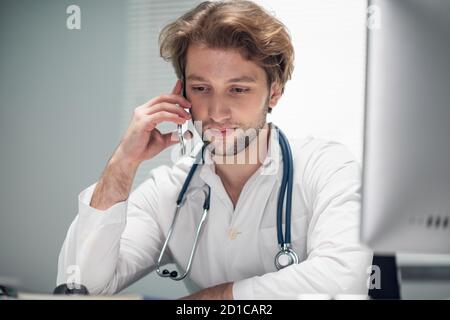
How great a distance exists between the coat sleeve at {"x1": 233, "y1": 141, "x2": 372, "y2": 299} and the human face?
8.2 inches

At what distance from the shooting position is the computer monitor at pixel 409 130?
0.66 m

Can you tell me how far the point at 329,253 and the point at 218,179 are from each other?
0.33m

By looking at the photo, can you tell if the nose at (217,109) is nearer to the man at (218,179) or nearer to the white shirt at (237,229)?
the man at (218,179)

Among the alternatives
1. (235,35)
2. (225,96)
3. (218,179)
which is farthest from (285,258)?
(235,35)

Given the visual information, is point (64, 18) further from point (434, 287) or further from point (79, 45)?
point (434, 287)

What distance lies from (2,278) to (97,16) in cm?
58

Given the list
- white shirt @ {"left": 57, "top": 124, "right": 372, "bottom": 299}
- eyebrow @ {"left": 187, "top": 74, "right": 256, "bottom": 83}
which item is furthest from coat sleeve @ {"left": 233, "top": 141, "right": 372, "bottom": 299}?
eyebrow @ {"left": 187, "top": 74, "right": 256, "bottom": 83}

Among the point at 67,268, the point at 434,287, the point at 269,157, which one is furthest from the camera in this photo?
the point at 269,157

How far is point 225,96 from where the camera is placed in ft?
3.99

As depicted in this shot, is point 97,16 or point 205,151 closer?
point 97,16

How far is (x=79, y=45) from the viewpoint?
1.26 meters

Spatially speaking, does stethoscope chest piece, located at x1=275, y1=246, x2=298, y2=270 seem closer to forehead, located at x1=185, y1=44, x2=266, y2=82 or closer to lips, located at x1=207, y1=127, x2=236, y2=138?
lips, located at x1=207, y1=127, x2=236, y2=138
